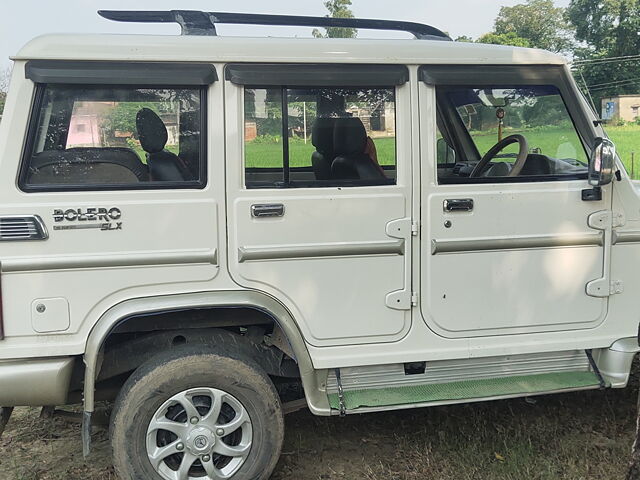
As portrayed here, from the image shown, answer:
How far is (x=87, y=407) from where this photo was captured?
288 cm

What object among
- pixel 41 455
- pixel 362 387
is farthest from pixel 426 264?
pixel 41 455

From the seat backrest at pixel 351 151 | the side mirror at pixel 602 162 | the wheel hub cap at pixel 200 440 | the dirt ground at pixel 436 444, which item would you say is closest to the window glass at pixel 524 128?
the side mirror at pixel 602 162

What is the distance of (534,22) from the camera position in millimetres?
64500

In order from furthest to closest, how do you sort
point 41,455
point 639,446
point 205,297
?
point 41,455, point 205,297, point 639,446

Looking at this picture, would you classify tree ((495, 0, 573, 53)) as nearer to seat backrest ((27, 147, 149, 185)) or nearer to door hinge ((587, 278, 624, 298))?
door hinge ((587, 278, 624, 298))

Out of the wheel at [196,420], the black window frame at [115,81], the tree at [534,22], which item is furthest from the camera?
the tree at [534,22]

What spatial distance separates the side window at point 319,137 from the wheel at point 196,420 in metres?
0.97

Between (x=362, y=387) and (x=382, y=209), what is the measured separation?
38.6 inches

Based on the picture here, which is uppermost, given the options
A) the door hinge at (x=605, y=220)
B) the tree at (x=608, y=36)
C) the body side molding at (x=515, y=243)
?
the tree at (x=608, y=36)

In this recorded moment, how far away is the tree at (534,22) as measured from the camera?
204ft

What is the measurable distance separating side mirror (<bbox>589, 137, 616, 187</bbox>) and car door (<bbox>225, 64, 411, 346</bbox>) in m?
0.98

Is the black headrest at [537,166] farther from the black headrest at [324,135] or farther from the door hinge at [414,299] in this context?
the black headrest at [324,135]

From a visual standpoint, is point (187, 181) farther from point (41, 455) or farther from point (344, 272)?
point (41, 455)

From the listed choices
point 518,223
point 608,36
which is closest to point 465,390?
point 518,223
